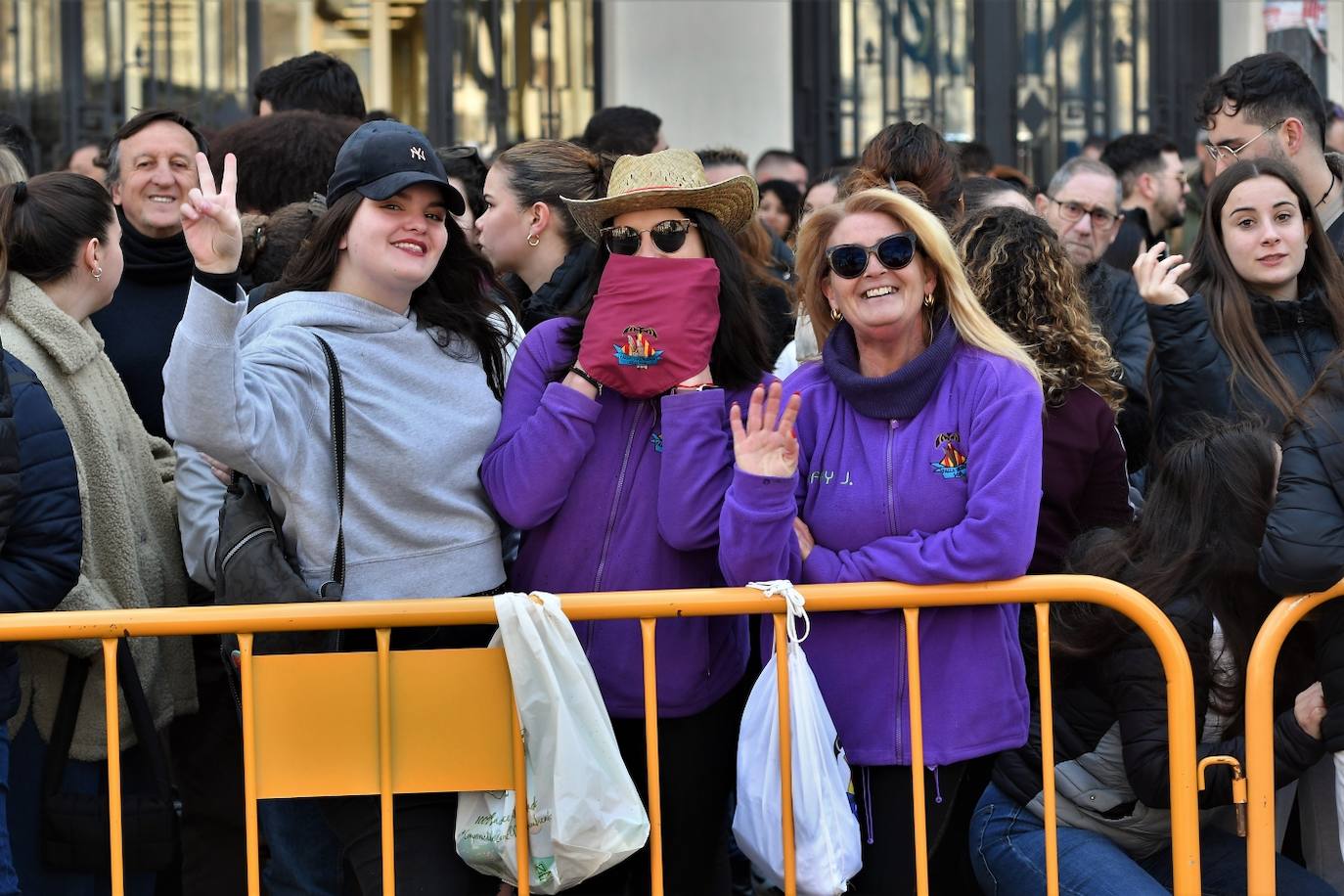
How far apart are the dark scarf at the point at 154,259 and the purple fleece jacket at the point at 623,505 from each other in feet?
5.11

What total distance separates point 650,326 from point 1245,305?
6.26 ft

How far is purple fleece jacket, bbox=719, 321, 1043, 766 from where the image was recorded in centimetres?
339

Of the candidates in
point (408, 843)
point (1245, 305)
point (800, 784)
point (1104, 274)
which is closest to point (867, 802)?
point (800, 784)

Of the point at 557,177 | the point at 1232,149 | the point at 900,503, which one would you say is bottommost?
the point at 900,503

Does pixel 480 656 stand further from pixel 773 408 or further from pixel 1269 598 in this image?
pixel 1269 598

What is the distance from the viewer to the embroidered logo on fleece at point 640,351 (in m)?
3.52

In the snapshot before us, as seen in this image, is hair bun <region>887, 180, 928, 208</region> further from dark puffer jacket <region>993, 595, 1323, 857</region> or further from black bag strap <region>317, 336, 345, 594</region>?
black bag strap <region>317, 336, 345, 594</region>

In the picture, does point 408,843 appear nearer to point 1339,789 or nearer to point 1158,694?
point 1158,694

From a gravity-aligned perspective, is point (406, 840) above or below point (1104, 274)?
below

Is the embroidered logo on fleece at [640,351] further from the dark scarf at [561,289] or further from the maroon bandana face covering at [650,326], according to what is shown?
the dark scarf at [561,289]

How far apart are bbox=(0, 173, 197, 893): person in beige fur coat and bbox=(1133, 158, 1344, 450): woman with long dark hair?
104 inches

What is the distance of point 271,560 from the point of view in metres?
3.46

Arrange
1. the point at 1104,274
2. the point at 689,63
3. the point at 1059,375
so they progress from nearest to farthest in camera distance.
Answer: the point at 1059,375, the point at 1104,274, the point at 689,63

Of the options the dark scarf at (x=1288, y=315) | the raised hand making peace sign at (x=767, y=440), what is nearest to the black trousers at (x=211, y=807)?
the raised hand making peace sign at (x=767, y=440)
